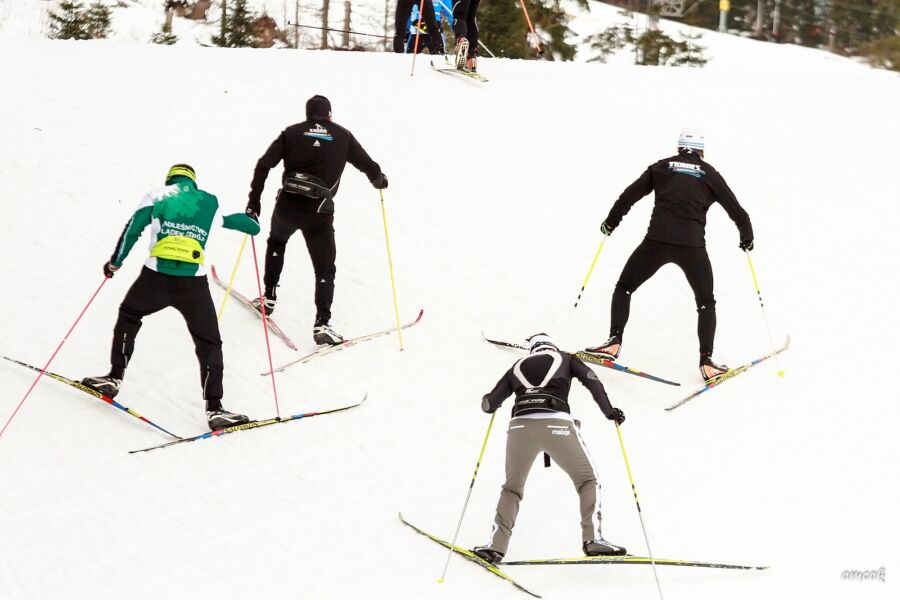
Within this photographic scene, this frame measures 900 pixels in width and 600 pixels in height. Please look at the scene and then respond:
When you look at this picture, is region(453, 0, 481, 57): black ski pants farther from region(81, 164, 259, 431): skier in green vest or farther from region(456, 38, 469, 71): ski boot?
region(81, 164, 259, 431): skier in green vest

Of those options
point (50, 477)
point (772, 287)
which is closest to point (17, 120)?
point (50, 477)

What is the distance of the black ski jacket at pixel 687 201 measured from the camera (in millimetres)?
7324

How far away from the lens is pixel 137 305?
645 centimetres

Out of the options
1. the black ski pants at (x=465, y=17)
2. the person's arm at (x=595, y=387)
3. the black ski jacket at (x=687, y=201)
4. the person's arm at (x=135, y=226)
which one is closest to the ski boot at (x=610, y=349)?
the black ski jacket at (x=687, y=201)

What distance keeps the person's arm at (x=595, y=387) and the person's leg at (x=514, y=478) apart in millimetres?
321

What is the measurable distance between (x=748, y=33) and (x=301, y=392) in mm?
28381

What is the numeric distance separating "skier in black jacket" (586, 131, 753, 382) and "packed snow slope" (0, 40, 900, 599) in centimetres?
45

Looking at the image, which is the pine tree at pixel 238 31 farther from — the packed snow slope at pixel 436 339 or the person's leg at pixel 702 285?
the person's leg at pixel 702 285

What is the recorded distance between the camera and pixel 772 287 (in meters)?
9.09

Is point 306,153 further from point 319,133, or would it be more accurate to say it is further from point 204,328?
point 204,328

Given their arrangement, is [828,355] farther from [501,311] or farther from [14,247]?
[14,247]

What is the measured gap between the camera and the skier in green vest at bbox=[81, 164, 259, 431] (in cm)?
637

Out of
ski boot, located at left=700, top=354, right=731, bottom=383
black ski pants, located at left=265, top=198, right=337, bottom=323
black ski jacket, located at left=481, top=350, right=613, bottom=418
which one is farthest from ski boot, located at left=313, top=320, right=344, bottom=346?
ski boot, located at left=700, top=354, right=731, bottom=383

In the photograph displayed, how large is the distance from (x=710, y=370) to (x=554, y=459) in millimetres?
2209
